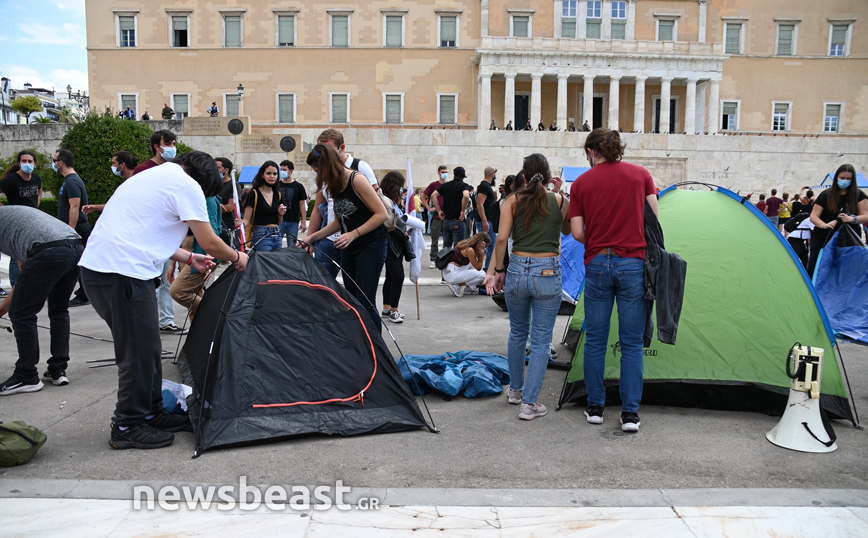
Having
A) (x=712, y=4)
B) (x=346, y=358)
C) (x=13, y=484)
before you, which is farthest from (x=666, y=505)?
(x=712, y=4)

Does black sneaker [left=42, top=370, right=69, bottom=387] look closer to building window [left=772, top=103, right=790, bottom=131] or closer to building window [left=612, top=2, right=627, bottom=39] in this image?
building window [left=612, top=2, right=627, bottom=39]

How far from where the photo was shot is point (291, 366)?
431 cm

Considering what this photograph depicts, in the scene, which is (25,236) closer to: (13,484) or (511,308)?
(13,484)

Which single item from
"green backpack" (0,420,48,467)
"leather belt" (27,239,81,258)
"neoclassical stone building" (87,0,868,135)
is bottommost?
"green backpack" (0,420,48,467)

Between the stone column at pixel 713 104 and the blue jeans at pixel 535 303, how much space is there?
4390 cm

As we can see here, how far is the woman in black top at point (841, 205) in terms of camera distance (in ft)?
25.5

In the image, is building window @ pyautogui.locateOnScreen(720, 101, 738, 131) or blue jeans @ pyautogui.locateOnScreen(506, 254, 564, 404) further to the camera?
building window @ pyautogui.locateOnScreen(720, 101, 738, 131)

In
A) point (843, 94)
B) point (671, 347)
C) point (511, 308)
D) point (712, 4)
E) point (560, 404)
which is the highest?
point (712, 4)

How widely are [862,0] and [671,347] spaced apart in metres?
52.6

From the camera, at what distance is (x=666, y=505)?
3309 mm

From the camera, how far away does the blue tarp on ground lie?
507cm

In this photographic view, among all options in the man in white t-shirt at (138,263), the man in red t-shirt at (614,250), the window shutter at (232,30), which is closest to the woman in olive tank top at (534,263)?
the man in red t-shirt at (614,250)

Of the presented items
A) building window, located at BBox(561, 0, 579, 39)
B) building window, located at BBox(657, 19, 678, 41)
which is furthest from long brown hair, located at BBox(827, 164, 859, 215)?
building window, located at BBox(657, 19, 678, 41)

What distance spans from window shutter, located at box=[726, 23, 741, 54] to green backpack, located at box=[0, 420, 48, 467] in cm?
4996
